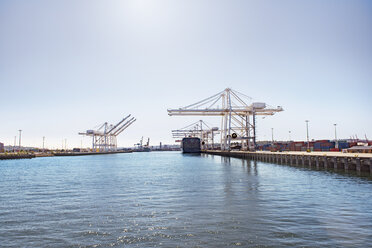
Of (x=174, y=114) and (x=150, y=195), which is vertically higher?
(x=174, y=114)

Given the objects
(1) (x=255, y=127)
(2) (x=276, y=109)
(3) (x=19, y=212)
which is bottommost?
(3) (x=19, y=212)

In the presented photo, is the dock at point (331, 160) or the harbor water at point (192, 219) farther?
the dock at point (331, 160)

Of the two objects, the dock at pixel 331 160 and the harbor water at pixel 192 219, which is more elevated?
the dock at pixel 331 160

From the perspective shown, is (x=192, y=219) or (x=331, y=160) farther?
(x=331, y=160)

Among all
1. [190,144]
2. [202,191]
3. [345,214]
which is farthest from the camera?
[190,144]

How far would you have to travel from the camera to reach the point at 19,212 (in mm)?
14250

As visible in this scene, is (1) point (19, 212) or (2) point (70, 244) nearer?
(2) point (70, 244)

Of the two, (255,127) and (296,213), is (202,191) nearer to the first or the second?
(296,213)

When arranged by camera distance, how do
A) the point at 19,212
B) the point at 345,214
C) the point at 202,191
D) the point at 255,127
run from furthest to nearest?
the point at 255,127, the point at 202,191, the point at 19,212, the point at 345,214

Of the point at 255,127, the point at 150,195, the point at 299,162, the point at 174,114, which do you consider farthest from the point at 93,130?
the point at 150,195

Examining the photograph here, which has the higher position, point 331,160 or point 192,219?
point 331,160

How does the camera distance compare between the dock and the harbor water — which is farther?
the dock

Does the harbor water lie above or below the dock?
below

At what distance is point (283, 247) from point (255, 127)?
67.9 meters
